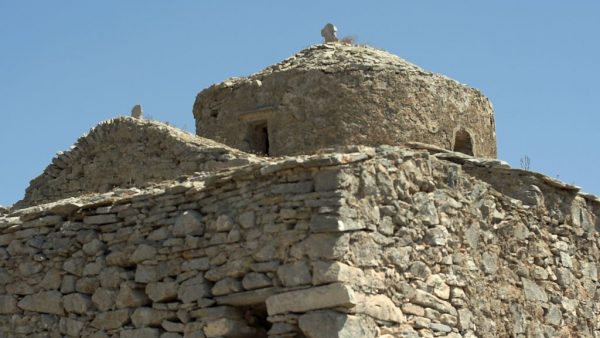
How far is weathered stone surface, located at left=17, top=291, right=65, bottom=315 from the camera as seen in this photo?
1005 centimetres

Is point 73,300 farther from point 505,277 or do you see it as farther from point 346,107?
point 346,107

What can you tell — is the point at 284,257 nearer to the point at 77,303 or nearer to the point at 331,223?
the point at 331,223

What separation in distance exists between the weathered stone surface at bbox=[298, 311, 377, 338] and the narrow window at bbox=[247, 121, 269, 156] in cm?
608

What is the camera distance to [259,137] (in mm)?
14648

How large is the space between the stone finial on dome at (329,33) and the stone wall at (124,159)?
9.86 ft

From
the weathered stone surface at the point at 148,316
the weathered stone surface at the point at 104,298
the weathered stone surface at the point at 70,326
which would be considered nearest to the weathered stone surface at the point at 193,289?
the weathered stone surface at the point at 148,316

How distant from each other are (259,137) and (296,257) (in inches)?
232

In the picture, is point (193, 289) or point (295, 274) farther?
point (193, 289)

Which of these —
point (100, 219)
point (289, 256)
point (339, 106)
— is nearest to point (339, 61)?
point (339, 106)

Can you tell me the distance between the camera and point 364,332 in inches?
342

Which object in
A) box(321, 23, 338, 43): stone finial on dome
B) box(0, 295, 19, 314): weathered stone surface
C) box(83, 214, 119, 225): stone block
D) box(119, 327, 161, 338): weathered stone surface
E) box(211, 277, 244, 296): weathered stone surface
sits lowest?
box(119, 327, 161, 338): weathered stone surface

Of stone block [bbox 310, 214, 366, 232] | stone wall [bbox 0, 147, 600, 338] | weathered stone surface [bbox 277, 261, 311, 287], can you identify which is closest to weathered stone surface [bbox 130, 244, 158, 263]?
stone wall [bbox 0, 147, 600, 338]

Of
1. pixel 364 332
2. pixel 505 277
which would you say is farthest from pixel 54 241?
pixel 505 277

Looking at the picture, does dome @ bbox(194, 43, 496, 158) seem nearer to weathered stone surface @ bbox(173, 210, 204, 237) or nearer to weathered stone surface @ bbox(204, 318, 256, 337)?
weathered stone surface @ bbox(173, 210, 204, 237)
